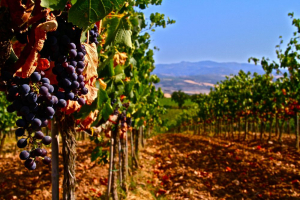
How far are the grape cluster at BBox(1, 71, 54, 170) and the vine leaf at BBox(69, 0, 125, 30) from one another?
0.33 m

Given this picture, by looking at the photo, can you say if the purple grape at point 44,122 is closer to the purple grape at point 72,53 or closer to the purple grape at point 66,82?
the purple grape at point 66,82

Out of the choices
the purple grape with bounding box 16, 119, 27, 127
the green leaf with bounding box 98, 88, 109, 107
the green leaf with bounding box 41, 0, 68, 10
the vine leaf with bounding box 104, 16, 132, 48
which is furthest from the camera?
the green leaf with bounding box 98, 88, 109, 107

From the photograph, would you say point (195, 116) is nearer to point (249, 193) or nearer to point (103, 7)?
point (249, 193)

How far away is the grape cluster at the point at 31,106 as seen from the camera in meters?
1.06

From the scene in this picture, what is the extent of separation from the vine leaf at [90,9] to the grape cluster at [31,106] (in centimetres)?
33

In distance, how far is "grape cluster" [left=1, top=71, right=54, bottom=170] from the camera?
1057mm

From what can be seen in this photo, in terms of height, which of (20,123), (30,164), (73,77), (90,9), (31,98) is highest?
(90,9)

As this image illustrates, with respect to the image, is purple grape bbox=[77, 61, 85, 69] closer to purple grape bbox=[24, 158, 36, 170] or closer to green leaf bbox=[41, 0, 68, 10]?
green leaf bbox=[41, 0, 68, 10]

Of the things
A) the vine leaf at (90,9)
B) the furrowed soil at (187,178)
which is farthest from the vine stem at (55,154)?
the furrowed soil at (187,178)

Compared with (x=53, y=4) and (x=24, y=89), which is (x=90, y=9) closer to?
(x=53, y=4)

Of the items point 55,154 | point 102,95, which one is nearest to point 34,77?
point 102,95

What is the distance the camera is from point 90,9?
994mm

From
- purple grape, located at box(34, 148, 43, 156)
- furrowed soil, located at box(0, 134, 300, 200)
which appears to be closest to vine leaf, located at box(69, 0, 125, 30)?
purple grape, located at box(34, 148, 43, 156)

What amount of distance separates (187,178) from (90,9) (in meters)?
7.93
